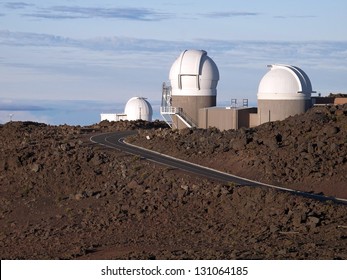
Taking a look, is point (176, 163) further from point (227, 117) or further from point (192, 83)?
point (192, 83)

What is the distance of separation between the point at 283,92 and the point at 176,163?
14.5 m

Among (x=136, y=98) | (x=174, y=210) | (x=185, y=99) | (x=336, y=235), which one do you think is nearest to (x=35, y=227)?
(x=174, y=210)

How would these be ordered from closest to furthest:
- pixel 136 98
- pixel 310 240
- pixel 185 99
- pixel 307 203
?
pixel 310 240 → pixel 307 203 → pixel 185 99 → pixel 136 98

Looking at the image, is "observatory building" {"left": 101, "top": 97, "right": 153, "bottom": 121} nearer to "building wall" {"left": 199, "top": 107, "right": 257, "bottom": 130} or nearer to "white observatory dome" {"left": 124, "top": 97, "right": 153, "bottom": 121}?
"white observatory dome" {"left": 124, "top": 97, "right": 153, "bottom": 121}

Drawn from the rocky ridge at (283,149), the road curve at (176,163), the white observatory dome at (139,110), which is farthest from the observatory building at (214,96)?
the white observatory dome at (139,110)

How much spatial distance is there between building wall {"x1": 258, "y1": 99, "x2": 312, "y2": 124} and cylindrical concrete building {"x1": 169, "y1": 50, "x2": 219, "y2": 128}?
631 centimetres

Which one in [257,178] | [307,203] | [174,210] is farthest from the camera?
[257,178]

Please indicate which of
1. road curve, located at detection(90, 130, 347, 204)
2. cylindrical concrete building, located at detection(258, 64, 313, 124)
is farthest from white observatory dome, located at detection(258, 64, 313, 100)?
road curve, located at detection(90, 130, 347, 204)

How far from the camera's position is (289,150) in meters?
52.2

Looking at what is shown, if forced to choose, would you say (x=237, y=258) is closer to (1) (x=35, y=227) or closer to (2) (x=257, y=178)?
(1) (x=35, y=227)

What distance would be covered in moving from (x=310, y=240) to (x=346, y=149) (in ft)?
57.2

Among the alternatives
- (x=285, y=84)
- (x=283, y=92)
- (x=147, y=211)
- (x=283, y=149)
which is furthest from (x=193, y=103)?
(x=147, y=211)

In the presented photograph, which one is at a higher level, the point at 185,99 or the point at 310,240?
the point at 185,99

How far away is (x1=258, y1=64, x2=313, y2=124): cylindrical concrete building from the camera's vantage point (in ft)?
212
